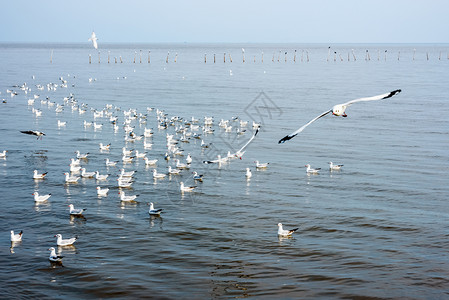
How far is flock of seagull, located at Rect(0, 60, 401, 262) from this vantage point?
25.5 meters

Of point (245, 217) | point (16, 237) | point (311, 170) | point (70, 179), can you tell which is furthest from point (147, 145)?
point (16, 237)

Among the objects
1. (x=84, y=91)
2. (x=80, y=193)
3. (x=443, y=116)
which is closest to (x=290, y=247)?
(x=80, y=193)

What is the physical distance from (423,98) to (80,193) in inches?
2123

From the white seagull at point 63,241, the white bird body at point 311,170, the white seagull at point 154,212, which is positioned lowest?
the white seagull at point 63,241

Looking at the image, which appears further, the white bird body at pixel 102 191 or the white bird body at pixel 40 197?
the white bird body at pixel 102 191

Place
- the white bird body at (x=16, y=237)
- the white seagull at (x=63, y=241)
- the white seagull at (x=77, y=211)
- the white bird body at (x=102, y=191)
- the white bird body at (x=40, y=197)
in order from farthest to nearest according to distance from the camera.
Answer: the white bird body at (x=102, y=191)
the white bird body at (x=40, y=197)
the white seagull at (x=77, y=211)
the white bird body at (x=16, y=237)
the white seagull at (x=63, y=241)

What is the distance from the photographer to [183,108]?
65.8m

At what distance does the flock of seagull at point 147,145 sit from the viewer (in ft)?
83.8

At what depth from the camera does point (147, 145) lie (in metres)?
44.9

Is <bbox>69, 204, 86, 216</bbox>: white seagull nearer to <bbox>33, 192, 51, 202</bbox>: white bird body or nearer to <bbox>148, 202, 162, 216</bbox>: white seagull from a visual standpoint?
<bbox>33, 192, 51, 202</bbox>: white bird body

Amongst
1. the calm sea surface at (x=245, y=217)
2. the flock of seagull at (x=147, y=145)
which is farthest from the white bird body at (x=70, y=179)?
the calm sea surface at (x=245, y=217)

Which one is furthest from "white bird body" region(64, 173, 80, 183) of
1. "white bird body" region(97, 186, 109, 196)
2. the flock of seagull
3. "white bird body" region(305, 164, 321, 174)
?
"white bird body" region(305, 164, 321, 174)

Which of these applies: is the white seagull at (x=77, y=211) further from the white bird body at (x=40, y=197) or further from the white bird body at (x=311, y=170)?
the white bird body at (x=311, y=170)

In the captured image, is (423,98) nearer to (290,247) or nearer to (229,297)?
(290,247)
